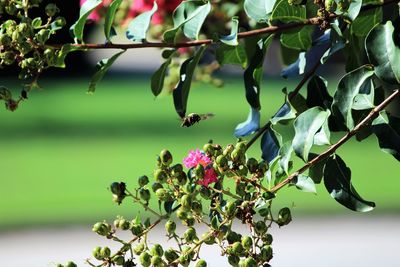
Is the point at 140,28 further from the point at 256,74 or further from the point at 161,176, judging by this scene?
the point at 161,176

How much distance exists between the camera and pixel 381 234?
6.07 metres

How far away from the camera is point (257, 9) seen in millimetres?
1341

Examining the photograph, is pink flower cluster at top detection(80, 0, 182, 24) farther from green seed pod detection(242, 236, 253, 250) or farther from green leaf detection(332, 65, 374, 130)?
green seed pod detection(242, 236, 253, 250)

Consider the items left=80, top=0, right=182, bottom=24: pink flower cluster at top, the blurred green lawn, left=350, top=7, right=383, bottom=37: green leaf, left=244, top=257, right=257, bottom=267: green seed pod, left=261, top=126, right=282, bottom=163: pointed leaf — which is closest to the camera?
left=244, top=257, right=257, bottom=267: green seed pod

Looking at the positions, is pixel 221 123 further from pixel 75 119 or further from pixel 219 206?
pixel 219 206

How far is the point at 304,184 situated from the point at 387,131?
0.15 m

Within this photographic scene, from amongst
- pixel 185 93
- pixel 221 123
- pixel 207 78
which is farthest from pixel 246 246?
pixel 221 123

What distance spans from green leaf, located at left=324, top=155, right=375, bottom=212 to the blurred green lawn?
4.93 meters

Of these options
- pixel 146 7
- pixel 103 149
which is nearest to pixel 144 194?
pixel 146 7

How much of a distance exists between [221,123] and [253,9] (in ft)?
28.1

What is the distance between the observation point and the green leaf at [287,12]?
4.17 feet

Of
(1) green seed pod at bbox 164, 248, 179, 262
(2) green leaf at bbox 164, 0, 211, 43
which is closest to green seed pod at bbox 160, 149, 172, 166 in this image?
(1) green seed pod at bbox 164, 248, 179, 262

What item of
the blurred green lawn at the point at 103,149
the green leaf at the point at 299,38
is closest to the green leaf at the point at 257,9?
the green leaf at the point at 299,38

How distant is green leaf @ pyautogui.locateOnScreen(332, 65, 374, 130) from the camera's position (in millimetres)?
1233
